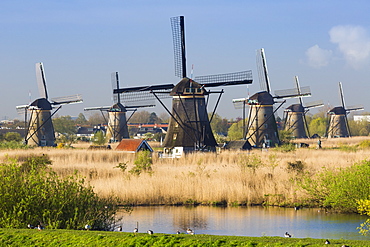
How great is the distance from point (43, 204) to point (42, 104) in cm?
4063

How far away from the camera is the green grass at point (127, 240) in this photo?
1120 cm

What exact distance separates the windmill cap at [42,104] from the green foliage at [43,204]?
39.6m

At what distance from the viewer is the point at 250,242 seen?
438 inches

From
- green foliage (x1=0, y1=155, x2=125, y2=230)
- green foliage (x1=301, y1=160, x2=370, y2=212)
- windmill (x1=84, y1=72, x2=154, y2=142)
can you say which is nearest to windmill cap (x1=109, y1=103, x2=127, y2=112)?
windmill (x1=84, y1=72, x2=154, y2=142)

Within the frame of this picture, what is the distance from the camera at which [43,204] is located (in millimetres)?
14617

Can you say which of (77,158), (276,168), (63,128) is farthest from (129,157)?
(63,128)

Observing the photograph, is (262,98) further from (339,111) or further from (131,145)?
(339,111)

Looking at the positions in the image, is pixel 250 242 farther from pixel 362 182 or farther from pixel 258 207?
pixel 258 207

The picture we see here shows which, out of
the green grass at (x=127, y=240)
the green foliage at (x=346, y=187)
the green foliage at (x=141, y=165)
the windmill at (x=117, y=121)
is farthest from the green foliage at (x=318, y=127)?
the green grass at (x=127, y=240)

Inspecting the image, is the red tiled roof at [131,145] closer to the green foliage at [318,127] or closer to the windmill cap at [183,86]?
the windmill cap at [183,86]

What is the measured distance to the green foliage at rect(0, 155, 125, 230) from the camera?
14.2 metres

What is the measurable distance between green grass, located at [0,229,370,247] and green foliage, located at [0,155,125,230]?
4.19 ft

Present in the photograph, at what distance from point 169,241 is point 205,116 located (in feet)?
91.5

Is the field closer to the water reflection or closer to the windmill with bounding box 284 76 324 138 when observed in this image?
the water reflection
